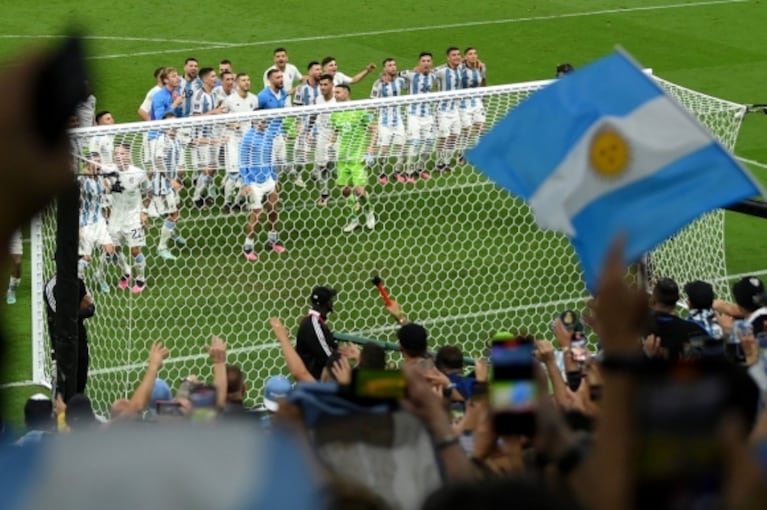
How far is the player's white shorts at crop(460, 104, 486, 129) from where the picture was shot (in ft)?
44.1

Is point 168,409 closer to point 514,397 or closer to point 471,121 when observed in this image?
point 514,397

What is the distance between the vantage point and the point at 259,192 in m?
13.8

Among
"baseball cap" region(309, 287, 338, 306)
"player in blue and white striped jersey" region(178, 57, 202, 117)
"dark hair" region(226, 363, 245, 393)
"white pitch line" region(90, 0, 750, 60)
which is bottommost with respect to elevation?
"dark hair" region(226, 363, 245, 393)

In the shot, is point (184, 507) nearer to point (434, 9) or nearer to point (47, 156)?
point (47, 156)

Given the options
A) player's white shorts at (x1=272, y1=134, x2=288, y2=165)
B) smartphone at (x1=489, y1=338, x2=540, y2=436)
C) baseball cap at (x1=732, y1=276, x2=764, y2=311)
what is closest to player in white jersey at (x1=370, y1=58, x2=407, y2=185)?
player's white shorts at (x1=272, y1=134, x2=288, y2=165)

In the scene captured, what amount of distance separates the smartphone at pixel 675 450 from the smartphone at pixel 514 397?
0.89 m

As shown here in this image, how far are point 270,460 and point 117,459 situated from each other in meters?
0.24

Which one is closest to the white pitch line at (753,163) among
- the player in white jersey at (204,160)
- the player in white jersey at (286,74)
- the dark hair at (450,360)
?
the player in white jersey at (286,74)

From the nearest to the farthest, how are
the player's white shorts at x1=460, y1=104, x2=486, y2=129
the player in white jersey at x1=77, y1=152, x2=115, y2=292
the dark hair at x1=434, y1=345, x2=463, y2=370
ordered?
the dark hair at x1=434, y1=345, x2=463, y2=370 < the player in white jersey at x1=77, y1=152, x2=115, y2=292 < the player's white shorts at x1=460, y1=104, x2=486, y2=129

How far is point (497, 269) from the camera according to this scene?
49.2 feet

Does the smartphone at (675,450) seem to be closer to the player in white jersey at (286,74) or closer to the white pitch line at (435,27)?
the player in white jersey at (286,74)

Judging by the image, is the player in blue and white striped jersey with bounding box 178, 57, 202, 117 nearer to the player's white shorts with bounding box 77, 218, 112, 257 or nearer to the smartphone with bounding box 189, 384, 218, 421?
the player's white shorts with bounding box 77, 218, 112, 257

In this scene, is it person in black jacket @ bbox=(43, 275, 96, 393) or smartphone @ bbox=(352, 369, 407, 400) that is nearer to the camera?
smartphone @ bbox=(352, 369, 407, 400)

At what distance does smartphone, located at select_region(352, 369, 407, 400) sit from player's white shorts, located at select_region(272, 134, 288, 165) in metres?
8.59
